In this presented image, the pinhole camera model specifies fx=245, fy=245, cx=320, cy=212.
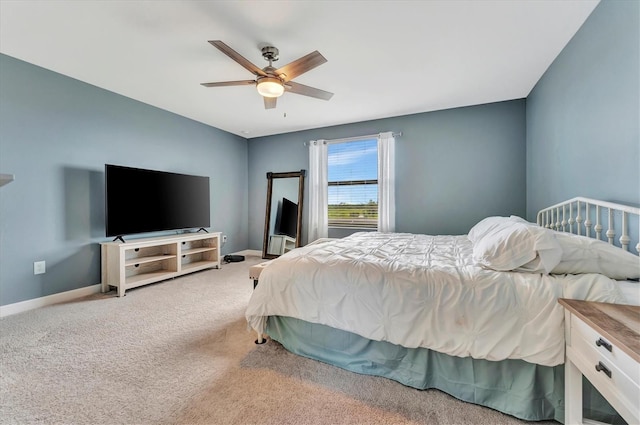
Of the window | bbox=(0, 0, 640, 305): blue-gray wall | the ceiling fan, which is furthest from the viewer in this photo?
the window

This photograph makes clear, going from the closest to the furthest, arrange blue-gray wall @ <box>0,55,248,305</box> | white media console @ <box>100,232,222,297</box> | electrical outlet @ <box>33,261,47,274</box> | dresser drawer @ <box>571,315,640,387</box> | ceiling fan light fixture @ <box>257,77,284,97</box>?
dresser drawer @ <box>571,315,640,387</box> < ceiling fan light fixture @ <box>257,77,284,97</box> < blue-gray wall @ <box>0,55,248,305</box> < electrical outlet @ <box>33,261,47,274</box> < white media console @ <box>100,232,222,297</box>

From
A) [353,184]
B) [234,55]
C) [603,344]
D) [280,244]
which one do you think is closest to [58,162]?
[234,55]

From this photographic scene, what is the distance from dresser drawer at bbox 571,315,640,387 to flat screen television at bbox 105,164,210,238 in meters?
3.96

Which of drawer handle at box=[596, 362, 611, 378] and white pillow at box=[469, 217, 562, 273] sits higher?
white pillow at box=[469, 217, 562, 273]

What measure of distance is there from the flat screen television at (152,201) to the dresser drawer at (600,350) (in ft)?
13.0

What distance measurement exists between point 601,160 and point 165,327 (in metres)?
3.49

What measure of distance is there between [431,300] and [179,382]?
1509mm

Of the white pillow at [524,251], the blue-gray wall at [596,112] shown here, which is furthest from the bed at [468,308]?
the blue-gray wall at [596,112]

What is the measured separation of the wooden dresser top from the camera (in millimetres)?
724

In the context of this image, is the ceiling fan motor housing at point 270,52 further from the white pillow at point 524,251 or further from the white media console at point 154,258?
the white media console at point 154,258

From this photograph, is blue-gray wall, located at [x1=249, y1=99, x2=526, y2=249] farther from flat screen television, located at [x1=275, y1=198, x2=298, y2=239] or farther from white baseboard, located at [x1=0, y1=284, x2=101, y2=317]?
white baseboard, located at [x1=0, y1=284, x2=101, y2=317]

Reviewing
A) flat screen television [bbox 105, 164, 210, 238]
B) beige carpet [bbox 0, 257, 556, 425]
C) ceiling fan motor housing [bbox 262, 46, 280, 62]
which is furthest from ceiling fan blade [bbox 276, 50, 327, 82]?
flat screen television [bbox 105, 164, 210, 238]

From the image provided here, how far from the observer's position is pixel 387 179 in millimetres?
3826

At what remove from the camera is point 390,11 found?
1776 millimetres
